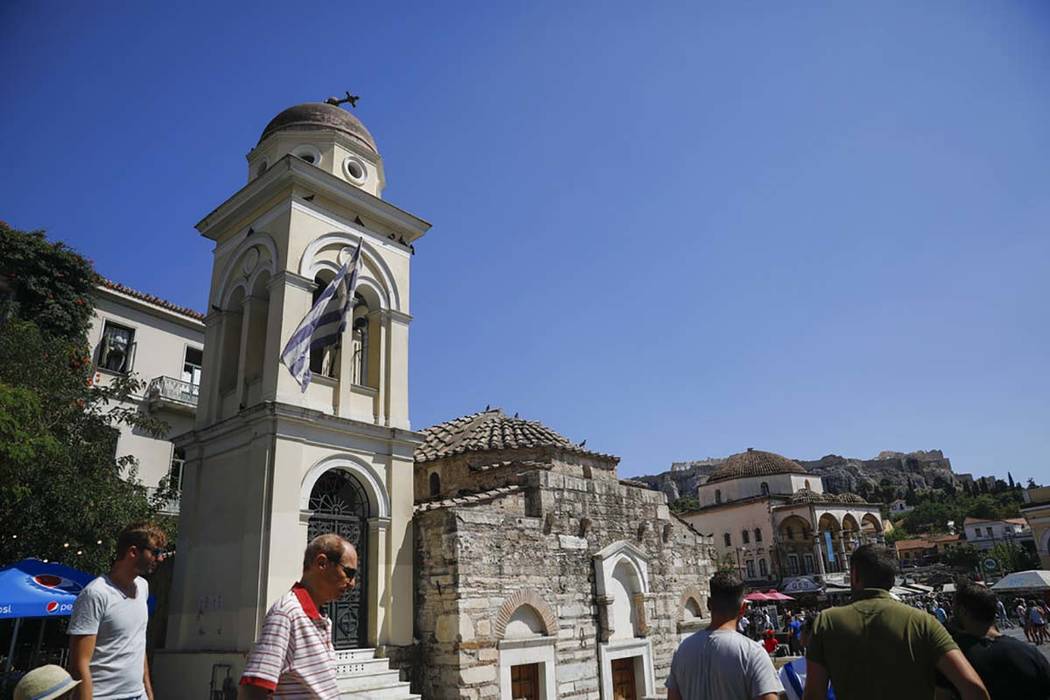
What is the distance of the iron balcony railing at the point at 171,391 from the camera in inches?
710

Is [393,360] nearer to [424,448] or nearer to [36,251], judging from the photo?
[424,448]

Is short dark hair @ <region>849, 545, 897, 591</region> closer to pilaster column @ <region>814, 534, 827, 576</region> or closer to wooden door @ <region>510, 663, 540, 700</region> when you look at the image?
wooden door @ <region>510, 663, 540, 700</region>

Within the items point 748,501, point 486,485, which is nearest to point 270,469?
point 486,485

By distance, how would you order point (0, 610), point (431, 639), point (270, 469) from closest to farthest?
point (0, 610), point (270, 469), point (431, 639)

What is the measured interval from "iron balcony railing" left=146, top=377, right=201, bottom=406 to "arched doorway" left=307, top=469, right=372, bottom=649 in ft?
31.1

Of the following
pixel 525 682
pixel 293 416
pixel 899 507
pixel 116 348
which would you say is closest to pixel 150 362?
pixel 116 348

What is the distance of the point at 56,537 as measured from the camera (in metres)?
11.7

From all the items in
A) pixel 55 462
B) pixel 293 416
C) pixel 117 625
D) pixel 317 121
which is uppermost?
pixel 317 121

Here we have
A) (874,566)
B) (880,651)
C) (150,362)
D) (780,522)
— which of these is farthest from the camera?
(780,522)

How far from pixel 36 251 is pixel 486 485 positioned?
43.2 feet

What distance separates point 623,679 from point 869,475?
124959mm

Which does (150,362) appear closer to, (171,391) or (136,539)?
(171,391)

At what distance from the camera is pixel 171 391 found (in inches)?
725

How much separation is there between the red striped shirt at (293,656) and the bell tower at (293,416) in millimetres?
6704
